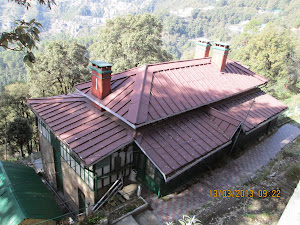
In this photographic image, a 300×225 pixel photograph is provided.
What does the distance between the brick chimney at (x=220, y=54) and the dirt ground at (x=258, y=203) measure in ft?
22.6

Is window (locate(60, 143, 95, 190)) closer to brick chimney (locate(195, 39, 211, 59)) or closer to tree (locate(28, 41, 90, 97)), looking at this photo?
brick chimney (locate(195, 39, 211, 59))

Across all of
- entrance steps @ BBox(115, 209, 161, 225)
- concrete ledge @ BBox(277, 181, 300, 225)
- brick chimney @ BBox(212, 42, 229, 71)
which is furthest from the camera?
brick chimney @ BBox(212, 42, 229, 71)

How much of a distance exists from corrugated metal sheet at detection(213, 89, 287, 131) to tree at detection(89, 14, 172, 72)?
11073 mm

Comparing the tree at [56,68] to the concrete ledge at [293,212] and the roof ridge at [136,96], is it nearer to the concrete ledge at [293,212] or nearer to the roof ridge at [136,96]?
the roof ridge at [136,96]

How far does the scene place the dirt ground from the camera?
27.2 ft

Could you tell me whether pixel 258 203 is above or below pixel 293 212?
below

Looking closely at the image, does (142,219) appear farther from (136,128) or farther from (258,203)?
(258,203)

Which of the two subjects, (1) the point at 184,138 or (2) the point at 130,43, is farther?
(2) the point at 130,43

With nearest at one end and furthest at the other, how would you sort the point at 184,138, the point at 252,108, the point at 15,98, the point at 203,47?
the point at 184,138
the point at 252,108
the point at 203,47
the point at 15,98

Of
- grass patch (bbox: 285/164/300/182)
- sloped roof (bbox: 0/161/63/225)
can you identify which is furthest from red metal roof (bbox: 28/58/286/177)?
sloped roof (bbox: 0/161/63/225)

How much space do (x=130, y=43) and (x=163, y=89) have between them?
13.2m

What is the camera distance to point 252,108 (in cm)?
1437

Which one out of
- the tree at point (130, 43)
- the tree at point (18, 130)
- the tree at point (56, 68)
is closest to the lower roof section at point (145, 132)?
the tree at point (18, 130)

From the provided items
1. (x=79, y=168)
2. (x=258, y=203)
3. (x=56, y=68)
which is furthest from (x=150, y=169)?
(x=56, y=68)
